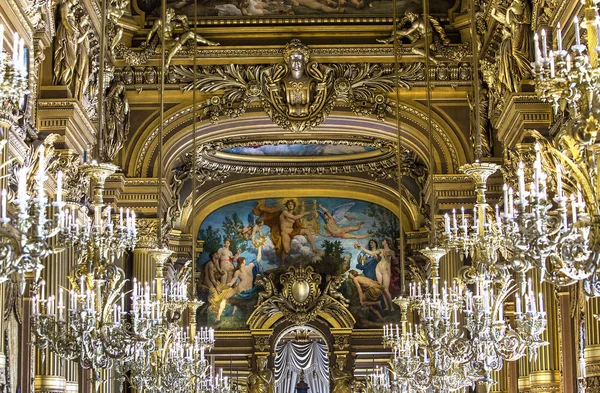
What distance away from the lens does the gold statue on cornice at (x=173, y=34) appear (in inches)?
816

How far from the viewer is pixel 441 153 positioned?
21734 millimetres

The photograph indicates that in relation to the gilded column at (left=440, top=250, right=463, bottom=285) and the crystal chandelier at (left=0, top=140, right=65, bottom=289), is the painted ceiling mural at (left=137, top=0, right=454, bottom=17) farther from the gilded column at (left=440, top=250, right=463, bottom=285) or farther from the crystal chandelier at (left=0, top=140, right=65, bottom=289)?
the crystal chandelier at (left=0, top=140, right=65, bottom=289)

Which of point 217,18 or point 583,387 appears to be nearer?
point 583,387

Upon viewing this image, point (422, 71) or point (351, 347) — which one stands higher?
point (422, 71)

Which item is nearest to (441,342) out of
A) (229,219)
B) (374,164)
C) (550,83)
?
(550,83)

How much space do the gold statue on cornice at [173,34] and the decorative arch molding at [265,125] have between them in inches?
49.4

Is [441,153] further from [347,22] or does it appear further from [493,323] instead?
[493,323]

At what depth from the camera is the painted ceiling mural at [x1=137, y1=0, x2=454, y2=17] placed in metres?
21.4

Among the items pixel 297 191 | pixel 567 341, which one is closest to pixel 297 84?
pixel 567 341

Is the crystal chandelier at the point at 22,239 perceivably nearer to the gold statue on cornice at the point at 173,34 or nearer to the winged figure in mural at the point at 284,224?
the gold statue on cornice at the point at 173,34

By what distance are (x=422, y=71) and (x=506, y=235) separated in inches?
473

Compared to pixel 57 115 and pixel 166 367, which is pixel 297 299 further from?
pixel 57 115

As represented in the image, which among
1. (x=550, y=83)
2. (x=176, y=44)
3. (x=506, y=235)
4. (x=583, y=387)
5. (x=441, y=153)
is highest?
(x=176, y=44)

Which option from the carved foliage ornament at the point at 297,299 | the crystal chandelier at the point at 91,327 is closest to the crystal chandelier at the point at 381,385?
the carved foliage ornament at the point at 297,299
